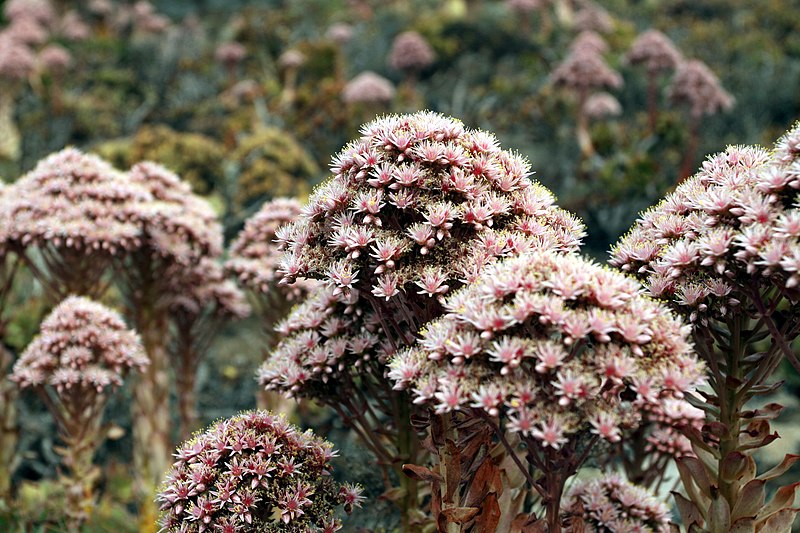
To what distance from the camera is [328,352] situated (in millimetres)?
4016

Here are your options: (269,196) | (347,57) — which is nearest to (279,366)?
(269,196)

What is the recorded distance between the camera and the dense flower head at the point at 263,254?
604 cm

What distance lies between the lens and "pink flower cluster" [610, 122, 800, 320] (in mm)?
3049

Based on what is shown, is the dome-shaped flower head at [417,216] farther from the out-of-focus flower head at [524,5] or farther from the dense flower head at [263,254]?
the out-of-focus flower head at [524,5]

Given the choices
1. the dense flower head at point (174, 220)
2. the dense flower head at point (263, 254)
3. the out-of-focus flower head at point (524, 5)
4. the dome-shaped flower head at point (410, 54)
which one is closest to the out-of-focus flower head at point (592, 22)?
the out-of-focus flower head at point (524, 5)

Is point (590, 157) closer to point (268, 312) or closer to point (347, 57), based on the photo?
point (268, 312)

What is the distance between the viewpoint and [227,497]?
3.53 m

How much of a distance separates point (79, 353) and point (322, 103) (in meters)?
10.1

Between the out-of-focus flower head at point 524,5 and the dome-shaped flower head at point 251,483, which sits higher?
the out-of-focus flower head at point 524,5

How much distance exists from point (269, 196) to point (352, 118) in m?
3.94

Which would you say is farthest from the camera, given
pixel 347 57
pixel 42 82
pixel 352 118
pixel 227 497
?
pixel 347 57

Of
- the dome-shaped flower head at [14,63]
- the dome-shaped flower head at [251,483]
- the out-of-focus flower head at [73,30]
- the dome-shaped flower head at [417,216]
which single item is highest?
the out-of-focus flower head at [73,30]

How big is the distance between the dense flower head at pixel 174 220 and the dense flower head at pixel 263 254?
25 centimetres

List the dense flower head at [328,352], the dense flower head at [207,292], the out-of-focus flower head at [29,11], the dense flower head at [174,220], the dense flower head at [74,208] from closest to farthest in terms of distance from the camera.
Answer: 1. the dense flower head at [328,352]
2. the dense flower head at [74,208]
3. the dense flower head at [174,220]
4. the dense flower head at [207,292]
5. the out-of-focus flower head at [29,11]
